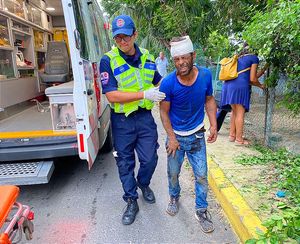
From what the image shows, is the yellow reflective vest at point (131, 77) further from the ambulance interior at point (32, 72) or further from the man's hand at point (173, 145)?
the ambulance interior at point (32, 72)

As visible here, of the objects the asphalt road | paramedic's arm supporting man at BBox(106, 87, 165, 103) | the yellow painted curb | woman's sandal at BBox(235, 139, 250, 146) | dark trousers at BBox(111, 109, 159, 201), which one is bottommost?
the asphalt road

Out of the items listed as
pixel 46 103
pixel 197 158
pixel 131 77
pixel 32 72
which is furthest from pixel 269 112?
pixel 32 72

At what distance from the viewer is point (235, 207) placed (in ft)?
9.27

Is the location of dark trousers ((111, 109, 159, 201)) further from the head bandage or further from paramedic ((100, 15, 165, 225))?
the head bandage

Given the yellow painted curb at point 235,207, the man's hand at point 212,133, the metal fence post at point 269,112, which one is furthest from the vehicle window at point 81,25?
the metal fence post at point 269,112

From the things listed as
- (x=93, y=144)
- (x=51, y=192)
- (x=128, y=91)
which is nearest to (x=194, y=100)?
(x=128, y=91)

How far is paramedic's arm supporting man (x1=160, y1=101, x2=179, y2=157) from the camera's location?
264 centimetres

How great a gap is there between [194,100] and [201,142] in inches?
16.4

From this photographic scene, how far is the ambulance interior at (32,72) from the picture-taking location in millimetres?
3668

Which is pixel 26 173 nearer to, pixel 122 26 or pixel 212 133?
pixel 122 26

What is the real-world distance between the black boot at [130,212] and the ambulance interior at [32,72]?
1236 mm

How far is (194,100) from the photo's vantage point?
8.54ft

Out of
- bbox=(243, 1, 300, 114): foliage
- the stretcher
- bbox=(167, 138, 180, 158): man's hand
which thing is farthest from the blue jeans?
the stretcher

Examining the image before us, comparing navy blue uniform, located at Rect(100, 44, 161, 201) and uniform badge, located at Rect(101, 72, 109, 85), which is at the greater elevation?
uniform badge, located at Rect(101, 72, 109, 85)
